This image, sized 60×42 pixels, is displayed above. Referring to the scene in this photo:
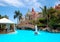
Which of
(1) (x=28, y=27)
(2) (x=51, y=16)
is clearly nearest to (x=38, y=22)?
(1) (x=28, y=27)

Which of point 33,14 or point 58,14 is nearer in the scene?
point 58,14

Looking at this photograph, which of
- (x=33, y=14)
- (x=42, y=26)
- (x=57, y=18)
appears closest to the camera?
(x=57, y=18)

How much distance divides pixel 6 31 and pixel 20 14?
3378 cm

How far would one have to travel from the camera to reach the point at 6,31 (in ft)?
80.8

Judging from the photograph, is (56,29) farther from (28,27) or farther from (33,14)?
(33,14)

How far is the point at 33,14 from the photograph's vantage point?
56188 millimetres

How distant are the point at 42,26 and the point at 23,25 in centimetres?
796

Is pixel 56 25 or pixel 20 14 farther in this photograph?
pixel 20 14

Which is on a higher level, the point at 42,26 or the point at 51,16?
the point at 51,16

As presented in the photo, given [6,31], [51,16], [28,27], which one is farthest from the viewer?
[28,27]

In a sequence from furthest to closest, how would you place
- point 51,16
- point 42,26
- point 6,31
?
point 42,26
point 51,16
point 6,31

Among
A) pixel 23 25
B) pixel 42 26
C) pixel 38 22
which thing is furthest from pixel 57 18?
pixel 23 25

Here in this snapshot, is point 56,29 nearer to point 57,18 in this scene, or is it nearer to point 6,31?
point 57,18

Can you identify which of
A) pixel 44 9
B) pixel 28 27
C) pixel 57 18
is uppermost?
pixel 44 9
